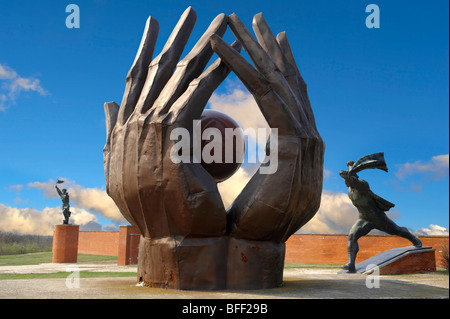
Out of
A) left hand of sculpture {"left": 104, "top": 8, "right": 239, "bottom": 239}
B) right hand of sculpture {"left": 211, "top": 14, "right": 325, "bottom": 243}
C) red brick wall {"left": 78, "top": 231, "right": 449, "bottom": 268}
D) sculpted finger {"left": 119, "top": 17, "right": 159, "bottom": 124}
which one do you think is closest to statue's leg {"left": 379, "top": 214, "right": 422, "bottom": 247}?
red brick wall {"left": 78, "top": 231, "right": 449, "bottom": 268}

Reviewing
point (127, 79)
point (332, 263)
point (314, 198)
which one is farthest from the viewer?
point (332, 263)

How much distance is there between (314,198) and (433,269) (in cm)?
757

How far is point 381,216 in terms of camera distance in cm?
1288

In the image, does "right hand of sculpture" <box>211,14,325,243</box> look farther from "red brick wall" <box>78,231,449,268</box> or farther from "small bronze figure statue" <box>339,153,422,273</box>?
"red brick wall" <box>78,231,449,268</box>

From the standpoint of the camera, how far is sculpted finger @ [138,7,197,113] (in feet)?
27.1

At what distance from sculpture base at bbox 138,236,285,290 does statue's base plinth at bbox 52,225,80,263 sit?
49.9 feet

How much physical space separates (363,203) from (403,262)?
2233 millimetres

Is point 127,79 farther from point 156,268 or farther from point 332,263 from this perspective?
point 332,263

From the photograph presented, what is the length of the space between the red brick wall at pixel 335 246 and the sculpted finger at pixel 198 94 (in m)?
14.5

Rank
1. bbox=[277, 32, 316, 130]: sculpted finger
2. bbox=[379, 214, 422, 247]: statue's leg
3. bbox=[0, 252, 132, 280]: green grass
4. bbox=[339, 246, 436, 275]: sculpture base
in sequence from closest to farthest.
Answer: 1. bbox=[277, 32, 316, 130]: sculpted finger
2. bbox=[0, 252, 132, 280]: green grass
3. bbox=[339, 246, 436, 275]: sculpture base
4. bbox=[379, 214, 422, 247]: statue's leg

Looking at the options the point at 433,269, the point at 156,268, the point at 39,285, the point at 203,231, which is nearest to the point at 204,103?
the point at 203,231

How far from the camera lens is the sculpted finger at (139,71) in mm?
8688

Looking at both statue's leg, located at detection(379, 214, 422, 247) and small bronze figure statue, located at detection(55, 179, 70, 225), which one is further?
small bronze figure statue, located at detection(55, 179, 70, 225)

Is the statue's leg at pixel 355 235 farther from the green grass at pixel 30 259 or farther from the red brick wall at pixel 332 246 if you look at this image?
the green grass at pixel 30 259
